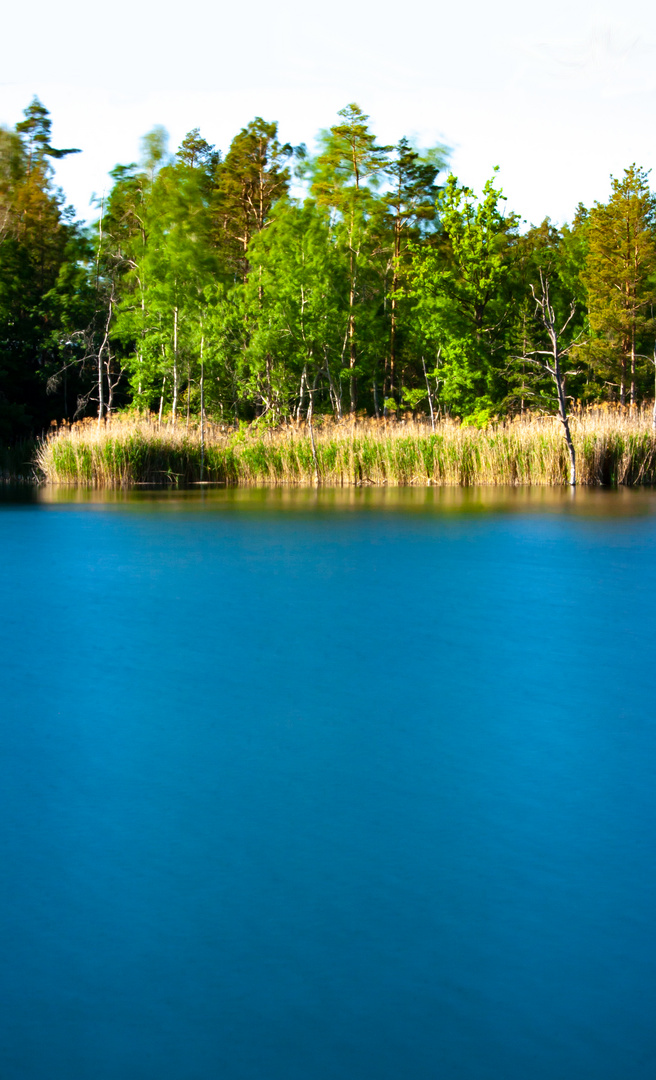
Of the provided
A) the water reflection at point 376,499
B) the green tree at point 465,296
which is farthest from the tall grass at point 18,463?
the green tree at point 465,296

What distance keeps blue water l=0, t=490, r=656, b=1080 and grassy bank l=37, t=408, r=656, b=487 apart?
45.7 ft

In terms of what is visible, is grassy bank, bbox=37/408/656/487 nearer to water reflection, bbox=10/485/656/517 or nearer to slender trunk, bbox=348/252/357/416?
water reflection, bbox=10/485/656/517

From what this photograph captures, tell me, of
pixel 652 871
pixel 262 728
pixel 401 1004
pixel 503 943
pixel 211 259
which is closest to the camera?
pixel 401 1004

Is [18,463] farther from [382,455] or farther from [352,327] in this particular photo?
[382,455]

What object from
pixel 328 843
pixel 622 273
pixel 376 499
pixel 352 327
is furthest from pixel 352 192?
pixel 328 843

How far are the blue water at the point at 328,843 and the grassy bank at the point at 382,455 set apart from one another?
13.9 meters

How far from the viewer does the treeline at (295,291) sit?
31.7 meters

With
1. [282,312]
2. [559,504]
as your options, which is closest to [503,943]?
[559,504]

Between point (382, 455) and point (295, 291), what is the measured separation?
10.4m

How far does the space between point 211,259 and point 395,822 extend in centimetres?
3326

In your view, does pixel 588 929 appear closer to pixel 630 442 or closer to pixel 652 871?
pixel 652 871

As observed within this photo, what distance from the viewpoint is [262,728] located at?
3.93 metres

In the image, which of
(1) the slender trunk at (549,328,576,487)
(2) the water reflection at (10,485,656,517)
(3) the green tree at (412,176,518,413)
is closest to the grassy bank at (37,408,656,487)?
(1) the slender trunk at (549,328,576,487)

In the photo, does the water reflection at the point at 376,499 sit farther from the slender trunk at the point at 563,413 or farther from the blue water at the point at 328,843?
the blue water at the point at 328,843
